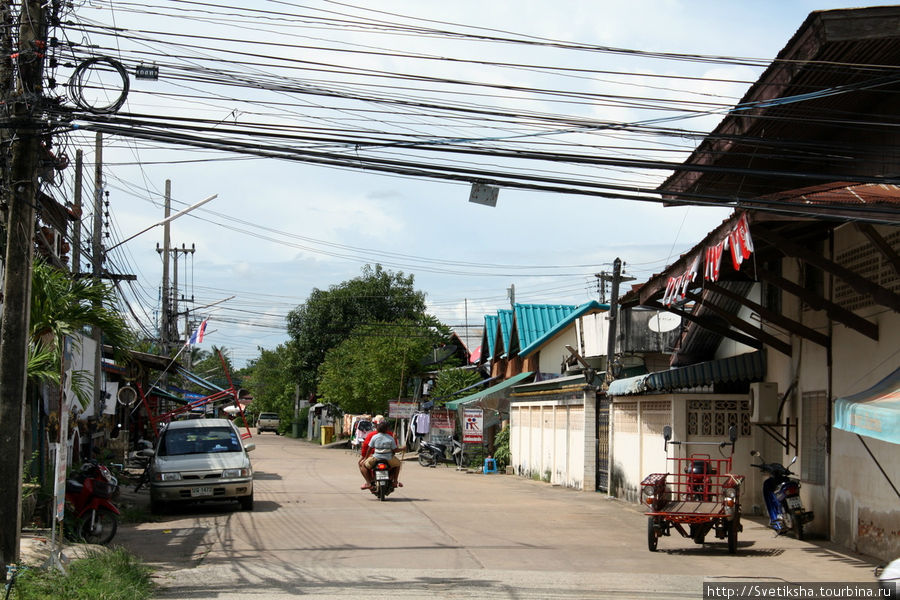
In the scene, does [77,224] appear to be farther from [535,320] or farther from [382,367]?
[382,367]

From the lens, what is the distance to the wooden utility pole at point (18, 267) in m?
10.1

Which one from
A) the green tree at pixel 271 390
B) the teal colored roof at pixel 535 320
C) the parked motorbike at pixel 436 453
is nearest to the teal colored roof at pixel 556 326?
the teal colored roof at pixel 535 320

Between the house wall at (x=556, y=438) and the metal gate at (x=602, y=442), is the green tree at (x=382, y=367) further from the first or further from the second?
the metal gate at (x=602, y=442)

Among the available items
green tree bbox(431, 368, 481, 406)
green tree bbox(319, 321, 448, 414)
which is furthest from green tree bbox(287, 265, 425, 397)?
green tree bbox(431, 368, 481, 406)

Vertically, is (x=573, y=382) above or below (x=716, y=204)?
below

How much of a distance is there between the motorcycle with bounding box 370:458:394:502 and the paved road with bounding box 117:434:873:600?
0.80 feet

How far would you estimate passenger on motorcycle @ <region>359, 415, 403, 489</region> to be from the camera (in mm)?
20500

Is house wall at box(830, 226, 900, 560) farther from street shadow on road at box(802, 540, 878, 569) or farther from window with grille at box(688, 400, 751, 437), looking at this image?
window with grille at box(688, 400, 751, 437)

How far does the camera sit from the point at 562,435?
2788 cm

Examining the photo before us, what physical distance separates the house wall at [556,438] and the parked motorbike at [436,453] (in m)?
3.12

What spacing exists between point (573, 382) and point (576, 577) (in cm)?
1671

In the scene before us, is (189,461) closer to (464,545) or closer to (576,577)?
(464,545)

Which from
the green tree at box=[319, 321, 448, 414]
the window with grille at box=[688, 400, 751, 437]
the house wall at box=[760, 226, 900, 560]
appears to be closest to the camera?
the house wall at box=[760, 226, 900, 560]

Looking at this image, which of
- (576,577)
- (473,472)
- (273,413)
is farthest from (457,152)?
(273,413)
